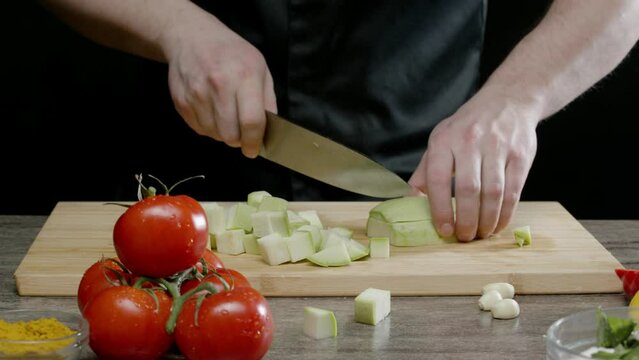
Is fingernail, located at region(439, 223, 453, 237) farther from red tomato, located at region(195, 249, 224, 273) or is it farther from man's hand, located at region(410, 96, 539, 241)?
red tomato, located at region(195, 249, 224, 273)

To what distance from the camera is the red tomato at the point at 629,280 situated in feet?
6.34

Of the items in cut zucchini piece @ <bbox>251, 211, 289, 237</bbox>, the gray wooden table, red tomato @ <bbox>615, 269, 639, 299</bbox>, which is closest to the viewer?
the gray wooden table

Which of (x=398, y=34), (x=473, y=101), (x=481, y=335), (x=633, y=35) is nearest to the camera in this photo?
(x=481, y=335)

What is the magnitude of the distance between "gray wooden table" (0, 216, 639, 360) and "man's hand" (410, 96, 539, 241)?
10.5 inches

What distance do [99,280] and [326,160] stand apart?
787 millimetres

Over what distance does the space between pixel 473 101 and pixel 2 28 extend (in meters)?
1.69

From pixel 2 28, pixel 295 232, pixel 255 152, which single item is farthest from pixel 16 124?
pixel 295 232

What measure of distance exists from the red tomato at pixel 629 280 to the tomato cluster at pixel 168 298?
72cm

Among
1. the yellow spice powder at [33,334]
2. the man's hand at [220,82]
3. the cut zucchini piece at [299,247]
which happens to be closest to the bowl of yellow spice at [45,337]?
the yellow spice powder at [33,334]

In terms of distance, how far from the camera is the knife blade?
89.6 inches

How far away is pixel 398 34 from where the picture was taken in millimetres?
2672

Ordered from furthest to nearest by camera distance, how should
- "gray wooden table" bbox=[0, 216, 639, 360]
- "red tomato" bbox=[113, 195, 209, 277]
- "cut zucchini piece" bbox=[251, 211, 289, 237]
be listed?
"cut zucchini piece" bbox=[251, 211, 289, 237] → "gray wooden table" bbox=[0, 216, 639, 360] → "red tomato" bbox=[113, 195, 209, 277]

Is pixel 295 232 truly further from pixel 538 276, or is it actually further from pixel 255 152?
pixel 538 276

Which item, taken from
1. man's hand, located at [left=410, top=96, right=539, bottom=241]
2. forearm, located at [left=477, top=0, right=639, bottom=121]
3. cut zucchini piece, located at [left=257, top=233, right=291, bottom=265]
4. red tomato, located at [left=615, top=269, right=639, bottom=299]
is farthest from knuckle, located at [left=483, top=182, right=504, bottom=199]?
cut zucchini piece, located at [left=257, top=233, right=291, bottom=265]
